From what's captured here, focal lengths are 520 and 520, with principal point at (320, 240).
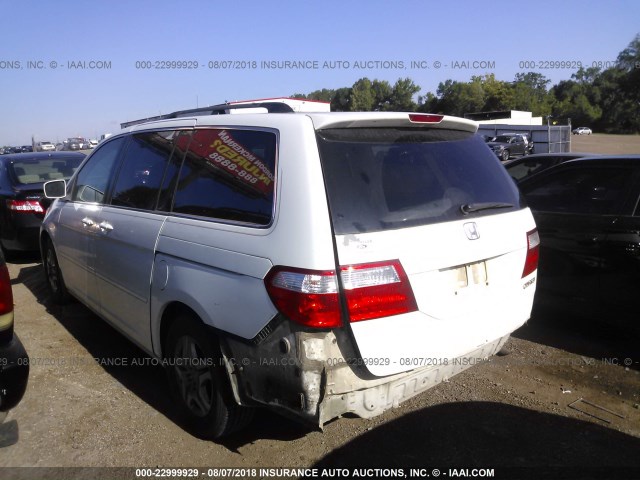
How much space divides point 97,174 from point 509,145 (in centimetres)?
3447

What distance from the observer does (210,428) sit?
3.00 metres

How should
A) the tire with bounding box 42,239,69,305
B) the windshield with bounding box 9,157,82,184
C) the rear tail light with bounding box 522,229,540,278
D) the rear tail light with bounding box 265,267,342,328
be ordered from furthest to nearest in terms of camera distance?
the windshield with bounding box 9,157,82,184
the tire with bounding box 42,239,69,305
the rear tail light with bounding box 522,229,540,278
the rear tail light with bounding box 265,267,342,328

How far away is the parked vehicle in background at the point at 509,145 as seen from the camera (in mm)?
34562

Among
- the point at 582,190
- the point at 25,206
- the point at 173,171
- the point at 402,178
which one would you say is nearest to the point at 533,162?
the point at 582,190

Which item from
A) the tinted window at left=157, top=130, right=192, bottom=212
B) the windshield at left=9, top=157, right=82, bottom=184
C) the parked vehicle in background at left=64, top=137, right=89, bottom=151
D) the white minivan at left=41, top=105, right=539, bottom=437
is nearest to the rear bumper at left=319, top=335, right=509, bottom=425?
the white minivan at left=41, top=105, right=539, bottom=437

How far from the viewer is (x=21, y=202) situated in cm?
742

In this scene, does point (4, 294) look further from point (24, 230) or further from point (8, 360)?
point (24, 230)

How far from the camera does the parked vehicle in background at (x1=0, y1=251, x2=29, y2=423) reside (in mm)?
2701

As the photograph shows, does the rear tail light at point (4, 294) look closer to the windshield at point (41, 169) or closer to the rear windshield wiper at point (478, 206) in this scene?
the rear windshield wiper at point (478, 206)

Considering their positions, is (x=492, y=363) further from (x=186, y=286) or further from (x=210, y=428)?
(x=186, y=286)

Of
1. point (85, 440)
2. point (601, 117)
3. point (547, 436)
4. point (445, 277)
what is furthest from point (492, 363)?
point (601, 117)

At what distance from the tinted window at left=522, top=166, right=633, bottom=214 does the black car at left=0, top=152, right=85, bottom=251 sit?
242 inches

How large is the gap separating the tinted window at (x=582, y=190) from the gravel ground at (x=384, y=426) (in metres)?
1.23

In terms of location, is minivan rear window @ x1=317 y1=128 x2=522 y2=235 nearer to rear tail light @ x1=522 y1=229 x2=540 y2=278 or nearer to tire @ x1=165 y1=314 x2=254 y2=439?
rear tail light @ x1=522 y1=229 x2=540 y2=278
